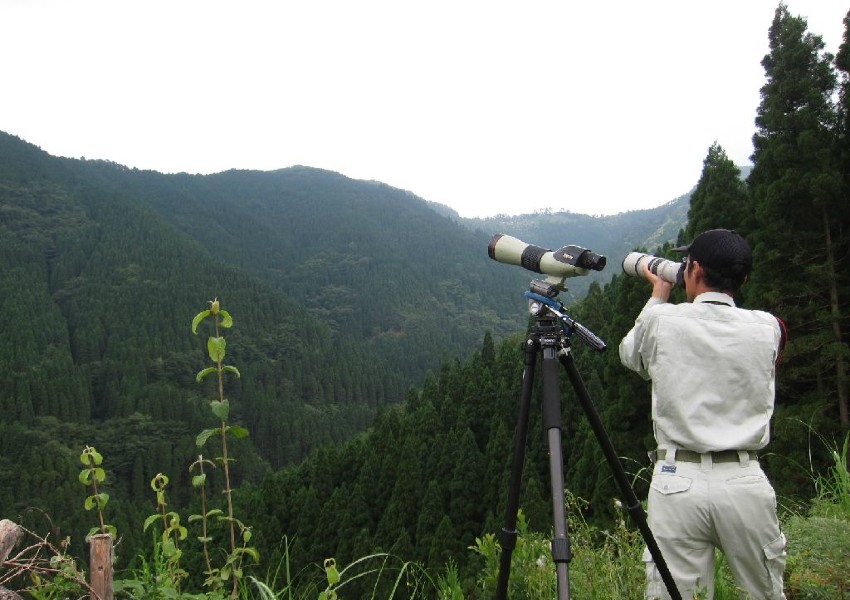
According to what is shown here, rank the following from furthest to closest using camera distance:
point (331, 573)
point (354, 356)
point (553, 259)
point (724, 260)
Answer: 1. point (354, 356)
2. point (553, 259)
3. point (724, 260)
4. point (331, 573)

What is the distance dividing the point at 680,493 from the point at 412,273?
17680 cm

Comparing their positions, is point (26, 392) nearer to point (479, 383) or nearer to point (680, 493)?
point (479, 383)

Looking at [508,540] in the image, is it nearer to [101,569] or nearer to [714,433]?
[714,433]

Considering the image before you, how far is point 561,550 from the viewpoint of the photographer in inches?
77.4

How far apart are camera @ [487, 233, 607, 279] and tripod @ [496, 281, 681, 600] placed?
80mm

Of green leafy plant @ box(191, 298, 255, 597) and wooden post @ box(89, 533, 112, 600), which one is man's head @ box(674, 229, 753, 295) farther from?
wooden post @ box(89, 533, 112, 600)

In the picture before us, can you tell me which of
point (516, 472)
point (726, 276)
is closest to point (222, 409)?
point (516, 472)

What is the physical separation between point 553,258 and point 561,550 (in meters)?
0.99

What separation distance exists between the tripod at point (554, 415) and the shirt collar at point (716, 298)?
40 centimetres

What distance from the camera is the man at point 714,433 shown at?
212 centimetres

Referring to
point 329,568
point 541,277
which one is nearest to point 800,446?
point 541,277

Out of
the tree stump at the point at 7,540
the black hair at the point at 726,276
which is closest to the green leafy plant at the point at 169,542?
the tree stump at the point at 7,540

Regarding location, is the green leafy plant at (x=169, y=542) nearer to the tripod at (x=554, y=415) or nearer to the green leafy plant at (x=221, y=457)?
the green leafy plant at (x=221, y=457)

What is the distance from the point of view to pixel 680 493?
85.7 inches
